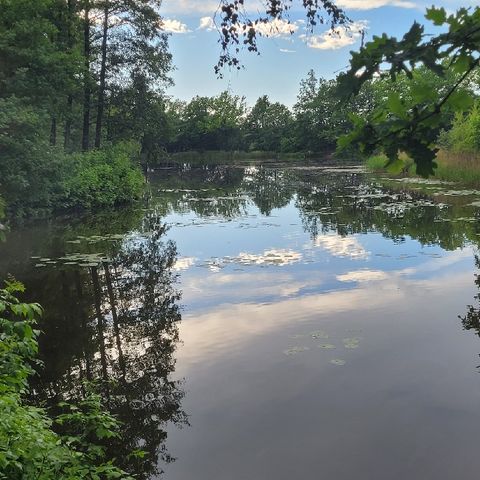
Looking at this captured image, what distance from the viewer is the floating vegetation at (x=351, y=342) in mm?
7203

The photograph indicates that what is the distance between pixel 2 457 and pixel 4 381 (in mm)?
1346

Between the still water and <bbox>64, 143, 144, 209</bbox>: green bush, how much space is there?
6.30m

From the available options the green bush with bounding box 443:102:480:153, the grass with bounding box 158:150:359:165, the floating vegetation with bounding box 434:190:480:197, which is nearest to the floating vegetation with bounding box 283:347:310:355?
the floating vegetation with bounding box 434:190:480:197

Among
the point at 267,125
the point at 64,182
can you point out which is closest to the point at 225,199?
the point at 64,182

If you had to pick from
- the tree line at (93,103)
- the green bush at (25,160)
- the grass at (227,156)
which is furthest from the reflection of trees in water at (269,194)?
the grass at (227,156)

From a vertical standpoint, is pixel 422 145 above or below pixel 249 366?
above

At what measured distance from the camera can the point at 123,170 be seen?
25.5 m

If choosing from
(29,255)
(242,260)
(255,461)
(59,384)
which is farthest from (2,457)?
(29,255)

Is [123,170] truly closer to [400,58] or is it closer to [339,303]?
[339,303]

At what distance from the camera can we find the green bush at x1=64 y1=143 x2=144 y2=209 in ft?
72.7

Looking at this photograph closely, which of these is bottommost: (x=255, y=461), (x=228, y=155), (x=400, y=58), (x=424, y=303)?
(x=255, y=461)

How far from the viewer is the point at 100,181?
23953 mm

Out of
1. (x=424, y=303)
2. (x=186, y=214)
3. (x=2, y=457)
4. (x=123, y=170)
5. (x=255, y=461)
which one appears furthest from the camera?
(x=123, y=170)

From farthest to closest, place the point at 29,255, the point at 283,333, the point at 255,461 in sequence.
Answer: the point at 29,255
the point at 283,333
the point at 255,461
